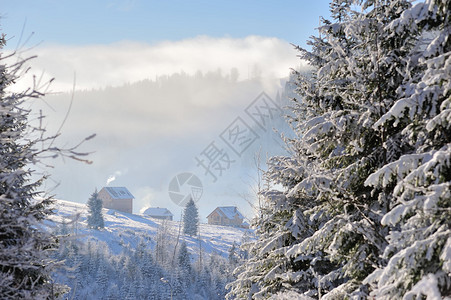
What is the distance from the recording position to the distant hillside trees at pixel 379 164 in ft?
17.5

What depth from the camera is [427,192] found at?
5309mm

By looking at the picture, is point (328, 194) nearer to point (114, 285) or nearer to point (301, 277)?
point (301, 277)

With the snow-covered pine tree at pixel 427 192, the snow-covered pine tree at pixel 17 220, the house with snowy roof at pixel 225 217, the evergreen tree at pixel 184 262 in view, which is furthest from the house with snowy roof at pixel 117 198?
the snow-covered pine tree at pixel 427 192

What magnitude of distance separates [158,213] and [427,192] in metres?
125

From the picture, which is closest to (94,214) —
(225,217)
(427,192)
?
(225,217)

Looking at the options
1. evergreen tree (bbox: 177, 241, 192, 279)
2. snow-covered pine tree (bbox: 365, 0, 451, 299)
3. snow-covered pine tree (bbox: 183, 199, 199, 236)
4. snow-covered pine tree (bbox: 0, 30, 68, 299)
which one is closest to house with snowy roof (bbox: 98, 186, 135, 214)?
snow-covered pine tree (bbox: 183, 199, 199, 236)

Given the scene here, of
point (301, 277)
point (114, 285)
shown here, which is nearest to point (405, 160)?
point (301, 277)

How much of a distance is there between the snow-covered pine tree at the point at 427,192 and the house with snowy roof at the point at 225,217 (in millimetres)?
116328

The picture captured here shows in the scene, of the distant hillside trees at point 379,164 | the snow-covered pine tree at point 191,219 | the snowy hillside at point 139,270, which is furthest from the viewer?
the snow-covered pine tree at point 191,219

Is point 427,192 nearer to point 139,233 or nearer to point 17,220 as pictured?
point 17,220

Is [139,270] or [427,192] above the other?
[427,192]

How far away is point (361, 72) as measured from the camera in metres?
7.80

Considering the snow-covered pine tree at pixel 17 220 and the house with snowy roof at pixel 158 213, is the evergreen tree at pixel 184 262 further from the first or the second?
the house with snowy roof at pixel 158 213

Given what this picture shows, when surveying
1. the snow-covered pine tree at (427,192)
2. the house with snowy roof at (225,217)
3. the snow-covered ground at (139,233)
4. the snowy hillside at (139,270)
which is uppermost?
the snow-covered pine tree at (427,192)
